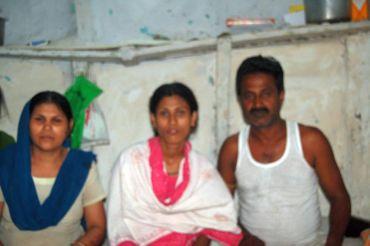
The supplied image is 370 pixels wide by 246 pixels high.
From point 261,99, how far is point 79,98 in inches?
54.7

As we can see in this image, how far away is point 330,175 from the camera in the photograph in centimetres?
224

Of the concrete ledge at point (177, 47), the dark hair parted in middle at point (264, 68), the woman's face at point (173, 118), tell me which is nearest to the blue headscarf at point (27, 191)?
the woman's face at point (173, 118)

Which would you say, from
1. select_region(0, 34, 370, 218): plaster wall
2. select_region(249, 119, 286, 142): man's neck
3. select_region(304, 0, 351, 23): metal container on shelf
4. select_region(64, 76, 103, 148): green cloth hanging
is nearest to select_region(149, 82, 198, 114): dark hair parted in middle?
select_region(249, 119, 286, 142): man's neck

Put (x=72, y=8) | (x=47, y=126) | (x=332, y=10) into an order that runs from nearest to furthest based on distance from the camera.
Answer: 1. (x=47, y=126)
2. (x=332, y=10)
3. (x=72, y=8)

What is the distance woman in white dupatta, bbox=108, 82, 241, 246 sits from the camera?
2.14 m

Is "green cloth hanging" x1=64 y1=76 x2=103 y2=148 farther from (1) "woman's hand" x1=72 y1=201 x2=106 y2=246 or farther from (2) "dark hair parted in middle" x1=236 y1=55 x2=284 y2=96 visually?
(2) "dark hair parted in middle" x1=236 y1=55 x2=284 y2=96

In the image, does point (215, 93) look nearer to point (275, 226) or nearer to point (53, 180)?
point (275, 226)

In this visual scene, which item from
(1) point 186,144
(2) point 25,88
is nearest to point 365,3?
(1) point 186,144

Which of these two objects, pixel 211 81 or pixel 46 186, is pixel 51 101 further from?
pixel 211 81

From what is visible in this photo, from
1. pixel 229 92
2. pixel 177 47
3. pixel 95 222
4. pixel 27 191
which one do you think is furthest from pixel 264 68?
pixel 27 191

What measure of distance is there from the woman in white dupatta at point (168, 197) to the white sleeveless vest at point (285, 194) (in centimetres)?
20

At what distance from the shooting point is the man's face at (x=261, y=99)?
2199mm

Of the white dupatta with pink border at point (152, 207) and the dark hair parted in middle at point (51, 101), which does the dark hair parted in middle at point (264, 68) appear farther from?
the dark hair parted in middle at point (51, 101)

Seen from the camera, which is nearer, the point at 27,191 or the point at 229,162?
the point at 27,191
